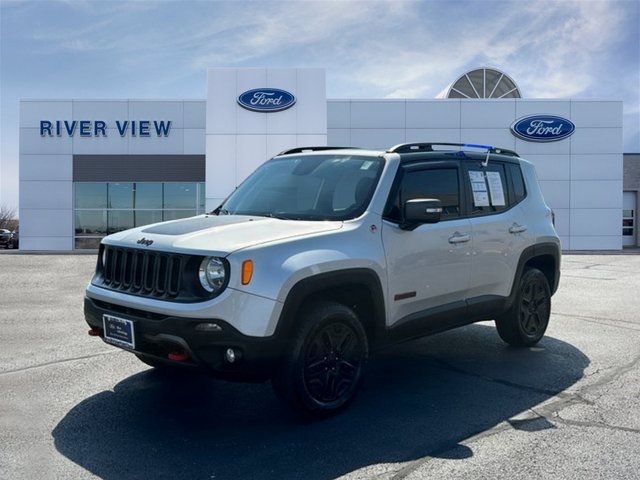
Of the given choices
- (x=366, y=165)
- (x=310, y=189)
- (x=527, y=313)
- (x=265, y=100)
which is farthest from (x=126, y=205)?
(x=366, y=165)

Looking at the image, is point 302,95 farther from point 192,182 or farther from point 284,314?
point 284,314

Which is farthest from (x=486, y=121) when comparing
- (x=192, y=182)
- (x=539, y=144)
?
(x=192, y=182)

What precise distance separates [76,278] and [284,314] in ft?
34.7

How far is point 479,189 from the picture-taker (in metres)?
5.96

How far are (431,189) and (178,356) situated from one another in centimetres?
262

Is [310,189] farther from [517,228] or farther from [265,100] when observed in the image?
[265,100]

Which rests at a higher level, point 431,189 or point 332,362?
point 431,189

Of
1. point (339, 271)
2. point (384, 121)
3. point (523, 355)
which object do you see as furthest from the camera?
point (384, 121)

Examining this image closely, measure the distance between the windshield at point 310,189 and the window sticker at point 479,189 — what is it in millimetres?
1180

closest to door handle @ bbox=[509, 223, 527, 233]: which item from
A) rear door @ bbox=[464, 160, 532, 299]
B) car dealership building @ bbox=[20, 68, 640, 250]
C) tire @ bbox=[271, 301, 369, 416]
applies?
rear door @ bbox=[464, 160, 532, 299]

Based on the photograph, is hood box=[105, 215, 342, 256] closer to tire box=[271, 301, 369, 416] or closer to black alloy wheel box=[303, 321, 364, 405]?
tire box=[271, 301, 369, 416]

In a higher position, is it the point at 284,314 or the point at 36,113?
the point at 36,113

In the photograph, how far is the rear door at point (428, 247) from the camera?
192 inches

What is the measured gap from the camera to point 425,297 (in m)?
5.13
